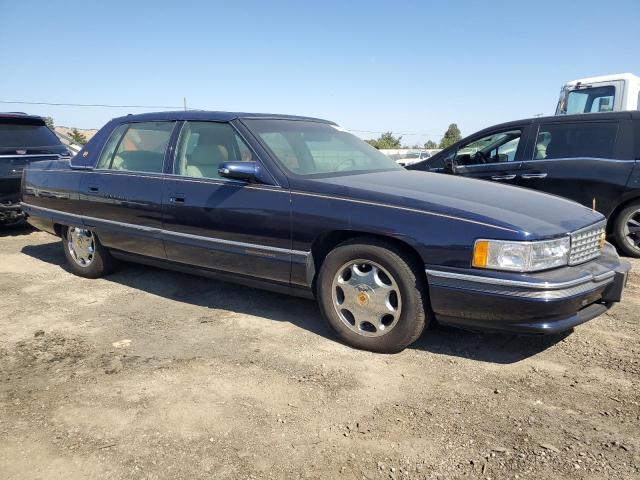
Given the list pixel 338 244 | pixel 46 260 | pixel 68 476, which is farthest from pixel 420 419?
pixel 46 260

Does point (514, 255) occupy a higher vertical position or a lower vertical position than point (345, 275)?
higher

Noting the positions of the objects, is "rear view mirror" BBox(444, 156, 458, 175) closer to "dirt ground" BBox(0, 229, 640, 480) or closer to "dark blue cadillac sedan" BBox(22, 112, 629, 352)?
"dark blue cadillac sedan" BBox(22, 112, 629, 352)

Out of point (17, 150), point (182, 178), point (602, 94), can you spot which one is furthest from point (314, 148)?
point (602, 94)

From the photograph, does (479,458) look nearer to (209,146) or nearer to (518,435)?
(518,435)

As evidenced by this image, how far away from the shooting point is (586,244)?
319cm

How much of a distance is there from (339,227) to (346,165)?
99 centimetres

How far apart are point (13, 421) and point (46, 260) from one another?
3.72 metres

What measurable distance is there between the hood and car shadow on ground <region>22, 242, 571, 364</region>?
→ 863 mm

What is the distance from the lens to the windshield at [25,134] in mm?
7102

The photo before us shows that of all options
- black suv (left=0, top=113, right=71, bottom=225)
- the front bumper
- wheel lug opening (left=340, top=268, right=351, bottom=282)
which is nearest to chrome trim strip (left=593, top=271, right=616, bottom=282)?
the front bumper

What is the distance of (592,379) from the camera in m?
2.93

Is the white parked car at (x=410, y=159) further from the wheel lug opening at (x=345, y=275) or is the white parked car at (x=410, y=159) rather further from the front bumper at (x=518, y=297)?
the front bumper at (x=518, y=297)

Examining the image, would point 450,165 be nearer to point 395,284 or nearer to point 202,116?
point 202,116

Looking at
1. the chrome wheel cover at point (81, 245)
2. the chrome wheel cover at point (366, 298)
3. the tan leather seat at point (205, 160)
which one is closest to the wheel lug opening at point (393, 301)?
the chrome wheel cover at point (366, 298)
